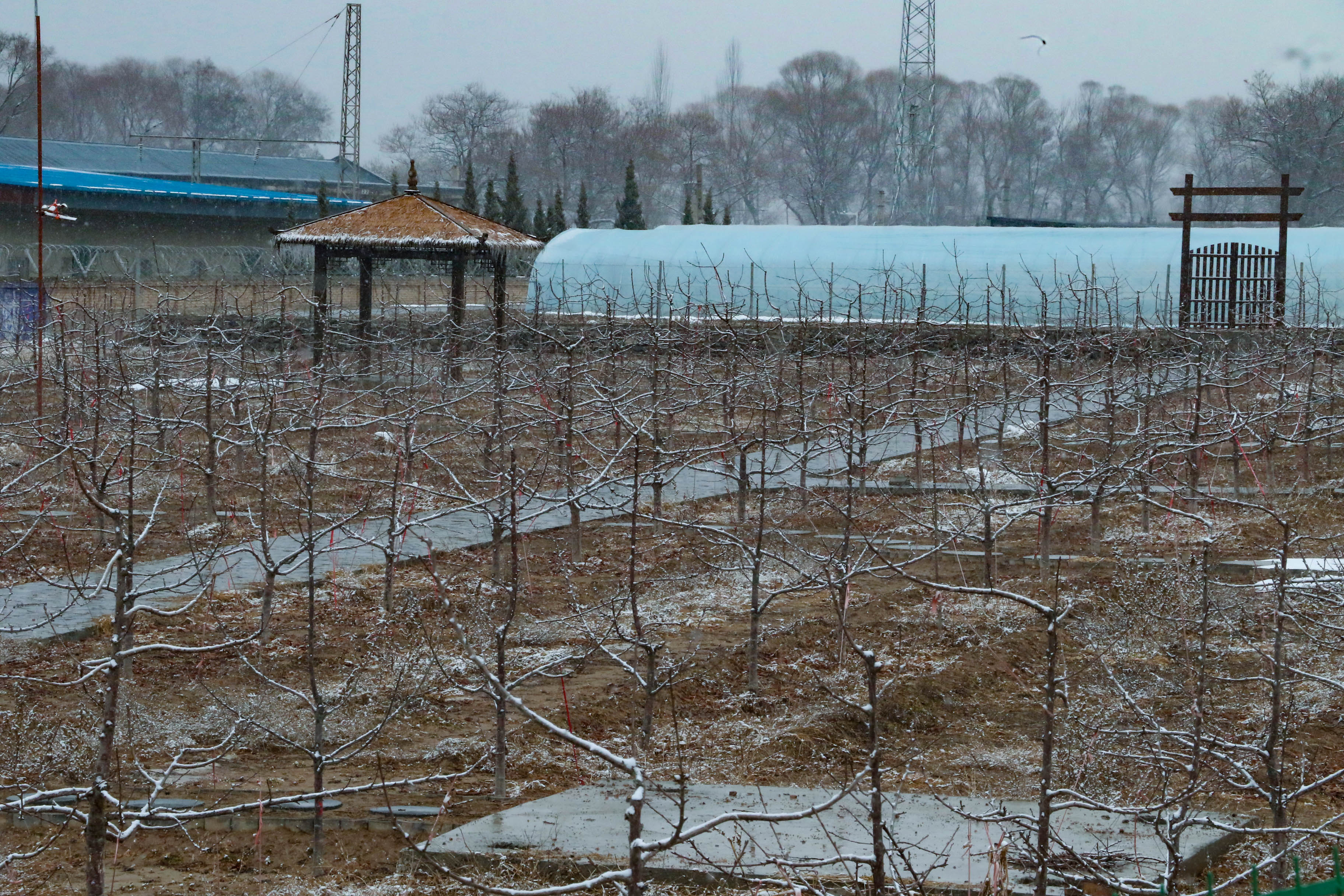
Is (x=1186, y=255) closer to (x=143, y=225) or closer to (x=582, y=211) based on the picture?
(x=582, y=211)

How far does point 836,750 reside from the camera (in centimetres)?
687

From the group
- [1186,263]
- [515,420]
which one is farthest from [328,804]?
[1186,263]

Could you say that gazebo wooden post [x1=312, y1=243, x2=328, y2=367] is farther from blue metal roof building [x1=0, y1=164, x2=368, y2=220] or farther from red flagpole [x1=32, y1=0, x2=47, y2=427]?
blue metal roof building [x1=0, y1=164, x2=368, y2=220]

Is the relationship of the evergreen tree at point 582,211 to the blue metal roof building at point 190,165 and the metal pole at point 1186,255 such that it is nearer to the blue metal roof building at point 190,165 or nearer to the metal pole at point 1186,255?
the blue metal roof building at point 190,165

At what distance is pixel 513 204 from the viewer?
45625 mm

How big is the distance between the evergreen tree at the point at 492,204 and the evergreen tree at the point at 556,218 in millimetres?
1665

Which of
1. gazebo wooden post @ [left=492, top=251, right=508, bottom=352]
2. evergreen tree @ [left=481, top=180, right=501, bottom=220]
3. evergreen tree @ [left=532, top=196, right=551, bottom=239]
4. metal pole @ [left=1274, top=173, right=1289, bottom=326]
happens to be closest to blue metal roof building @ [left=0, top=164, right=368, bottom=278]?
evergreen tree @ [left=481, top=180, right=501, bottom=220]

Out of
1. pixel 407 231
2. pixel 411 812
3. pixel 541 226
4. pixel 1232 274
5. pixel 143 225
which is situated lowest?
pixel 411 812

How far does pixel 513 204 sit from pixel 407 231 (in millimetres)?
22543

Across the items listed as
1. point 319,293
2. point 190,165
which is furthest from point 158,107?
point 319,293

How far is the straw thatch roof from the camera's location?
2322 cm

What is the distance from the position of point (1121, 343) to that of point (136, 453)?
11.4 m

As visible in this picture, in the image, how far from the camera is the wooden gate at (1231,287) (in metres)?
24.1

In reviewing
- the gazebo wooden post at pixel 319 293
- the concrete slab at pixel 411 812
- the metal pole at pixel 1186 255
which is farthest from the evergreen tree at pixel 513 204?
the concrete slab at pixel 411 812
